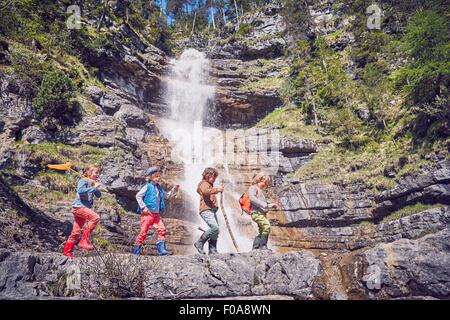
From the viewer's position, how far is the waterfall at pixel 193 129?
75.8 feet

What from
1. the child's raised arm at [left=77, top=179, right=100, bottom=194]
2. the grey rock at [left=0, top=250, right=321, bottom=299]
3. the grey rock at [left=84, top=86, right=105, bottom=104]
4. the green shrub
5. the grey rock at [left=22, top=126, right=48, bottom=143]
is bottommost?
the grey rock at [left=0, top=250, right=321, bottom=299]

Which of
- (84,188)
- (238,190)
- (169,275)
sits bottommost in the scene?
(169,275)

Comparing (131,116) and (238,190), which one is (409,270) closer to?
(238,190)

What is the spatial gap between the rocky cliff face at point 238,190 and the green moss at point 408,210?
79mm

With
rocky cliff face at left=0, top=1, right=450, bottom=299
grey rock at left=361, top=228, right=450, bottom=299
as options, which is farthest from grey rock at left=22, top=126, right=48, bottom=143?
grey rock at left=361, top=228, right=450, bottom=299

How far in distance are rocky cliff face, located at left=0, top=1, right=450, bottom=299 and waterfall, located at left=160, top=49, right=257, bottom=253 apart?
823 mm

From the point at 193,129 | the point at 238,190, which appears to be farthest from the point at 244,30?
the point at 238,190

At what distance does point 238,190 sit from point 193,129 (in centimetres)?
927

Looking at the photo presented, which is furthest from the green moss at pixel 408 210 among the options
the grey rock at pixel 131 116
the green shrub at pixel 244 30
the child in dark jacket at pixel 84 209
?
the green shrub at pixel 244 30

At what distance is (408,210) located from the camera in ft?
53.0

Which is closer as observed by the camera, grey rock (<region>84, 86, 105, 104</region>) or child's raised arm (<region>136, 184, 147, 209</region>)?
child's raised arm (<region>136, 184, 147, 209</region>)

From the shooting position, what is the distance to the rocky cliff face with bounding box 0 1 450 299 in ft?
20.3

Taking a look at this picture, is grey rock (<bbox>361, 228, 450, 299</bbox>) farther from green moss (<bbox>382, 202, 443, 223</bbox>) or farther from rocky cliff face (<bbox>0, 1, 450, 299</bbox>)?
green moss (<bbox>382, 202, 443, 223</bbox>)
